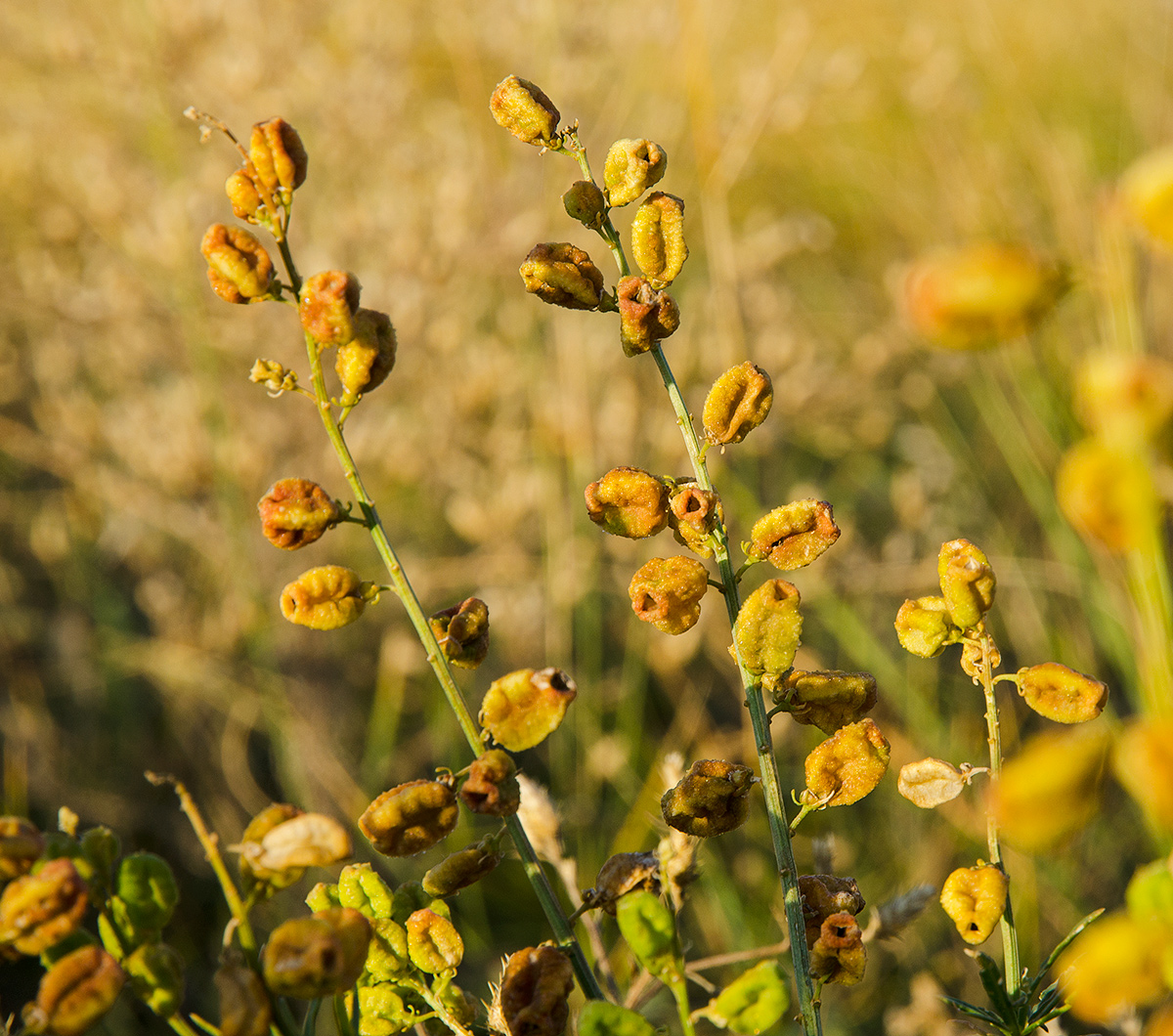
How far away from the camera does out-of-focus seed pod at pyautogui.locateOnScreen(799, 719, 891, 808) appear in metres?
0.56

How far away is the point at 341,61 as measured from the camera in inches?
104

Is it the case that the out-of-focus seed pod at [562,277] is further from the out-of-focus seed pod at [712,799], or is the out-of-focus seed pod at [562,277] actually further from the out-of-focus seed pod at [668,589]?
the out-of-focus seed pod at [712,799]

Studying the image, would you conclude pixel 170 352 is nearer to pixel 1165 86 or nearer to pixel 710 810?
pixel 710 810

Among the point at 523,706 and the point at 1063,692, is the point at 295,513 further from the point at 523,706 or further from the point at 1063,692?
the point at 1063,692

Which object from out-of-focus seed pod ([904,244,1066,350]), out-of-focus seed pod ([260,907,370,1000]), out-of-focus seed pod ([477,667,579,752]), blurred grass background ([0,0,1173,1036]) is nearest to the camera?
out-of-focus seed pod ([904,244,1066,350])

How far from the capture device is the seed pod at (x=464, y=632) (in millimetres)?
607

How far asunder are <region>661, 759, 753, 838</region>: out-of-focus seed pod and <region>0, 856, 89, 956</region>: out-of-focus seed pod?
0.30 metres

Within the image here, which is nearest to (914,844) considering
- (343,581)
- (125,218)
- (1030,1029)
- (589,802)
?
(589,802)

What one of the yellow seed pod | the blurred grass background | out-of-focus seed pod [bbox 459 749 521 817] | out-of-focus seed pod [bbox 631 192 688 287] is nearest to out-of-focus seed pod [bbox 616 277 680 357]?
out-of-focus seed pod [bbox 631 192 688 287]

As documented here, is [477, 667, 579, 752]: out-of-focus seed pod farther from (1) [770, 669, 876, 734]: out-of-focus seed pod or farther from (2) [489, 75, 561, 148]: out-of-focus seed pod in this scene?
(2) [489, 75, 561, 148]: out-of-focus seed pod

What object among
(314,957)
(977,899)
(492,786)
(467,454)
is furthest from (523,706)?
(467,454)

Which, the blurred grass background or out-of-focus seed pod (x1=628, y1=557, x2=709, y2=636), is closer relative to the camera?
out-of-focus seed pod (x1=628, y1=557, x2=709, y2=636)

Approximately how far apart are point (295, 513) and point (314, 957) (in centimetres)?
25

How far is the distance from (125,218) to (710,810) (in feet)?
7.52
